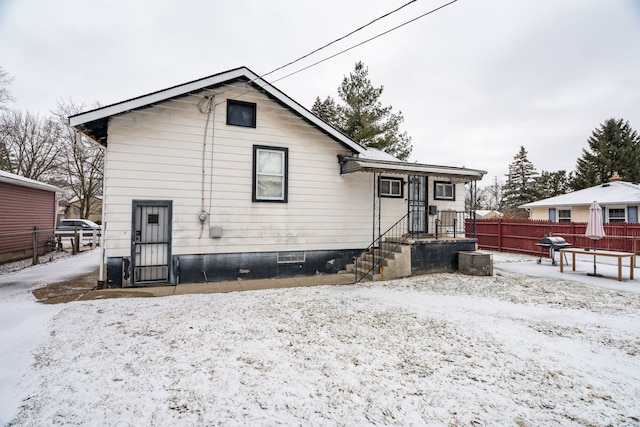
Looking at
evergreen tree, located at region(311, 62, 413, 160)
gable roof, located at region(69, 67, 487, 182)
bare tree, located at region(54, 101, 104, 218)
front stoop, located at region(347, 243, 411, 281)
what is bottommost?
front stoop, located at region(347, 243, 411, 281)

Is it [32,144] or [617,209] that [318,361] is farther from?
[32,144]

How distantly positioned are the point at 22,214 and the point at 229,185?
1124 cm

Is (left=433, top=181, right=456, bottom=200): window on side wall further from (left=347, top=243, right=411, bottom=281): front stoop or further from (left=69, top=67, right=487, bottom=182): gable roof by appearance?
(left=347, top=243, right=411, bottom=281): front stoop

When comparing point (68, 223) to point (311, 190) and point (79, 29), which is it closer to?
point (79, 29)

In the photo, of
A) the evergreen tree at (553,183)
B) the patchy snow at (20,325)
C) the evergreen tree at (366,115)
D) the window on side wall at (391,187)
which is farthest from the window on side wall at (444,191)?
the evergreen tree at (553,183)

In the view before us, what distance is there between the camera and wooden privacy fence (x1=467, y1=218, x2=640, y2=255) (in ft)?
46.4

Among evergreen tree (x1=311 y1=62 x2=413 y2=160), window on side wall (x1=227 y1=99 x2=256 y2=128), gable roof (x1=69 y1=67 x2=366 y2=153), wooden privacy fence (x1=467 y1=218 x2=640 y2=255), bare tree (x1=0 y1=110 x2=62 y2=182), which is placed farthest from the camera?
bare tree (x1=0 y1=110 x2=62 y2=182)

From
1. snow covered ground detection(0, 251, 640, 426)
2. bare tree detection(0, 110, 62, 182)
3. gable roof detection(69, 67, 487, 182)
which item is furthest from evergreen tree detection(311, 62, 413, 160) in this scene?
bare tree detection(0, 110, 62, 182)

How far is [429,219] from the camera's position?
10.9 metres

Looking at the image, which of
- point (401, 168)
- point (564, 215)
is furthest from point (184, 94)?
point (564, 215)

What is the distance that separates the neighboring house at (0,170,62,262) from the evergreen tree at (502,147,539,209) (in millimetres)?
50802

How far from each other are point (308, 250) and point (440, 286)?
3.68m

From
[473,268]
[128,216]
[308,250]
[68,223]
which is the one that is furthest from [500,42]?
[68,223]

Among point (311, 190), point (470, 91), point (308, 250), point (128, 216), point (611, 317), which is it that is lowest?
point (611, 317)
